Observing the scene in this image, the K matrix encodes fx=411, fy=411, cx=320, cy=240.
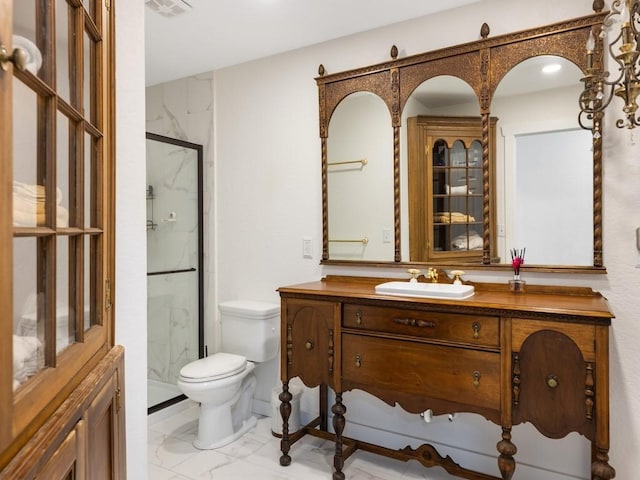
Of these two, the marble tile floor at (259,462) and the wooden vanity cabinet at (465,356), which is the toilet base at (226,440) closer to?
the marble tile floor at (259,462)

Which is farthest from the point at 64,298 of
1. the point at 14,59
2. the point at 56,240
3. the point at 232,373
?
the point at 232,373

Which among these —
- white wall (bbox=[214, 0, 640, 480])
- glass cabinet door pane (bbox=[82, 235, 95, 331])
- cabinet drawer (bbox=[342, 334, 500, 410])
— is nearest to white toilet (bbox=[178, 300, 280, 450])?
white wall (bbox=[214, 0, 640, 480])

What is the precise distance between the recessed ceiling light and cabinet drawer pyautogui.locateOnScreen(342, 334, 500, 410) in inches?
54.0

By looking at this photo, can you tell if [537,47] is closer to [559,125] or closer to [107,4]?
[559,125]

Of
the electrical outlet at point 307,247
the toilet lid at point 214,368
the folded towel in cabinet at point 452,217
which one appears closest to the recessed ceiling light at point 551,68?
the folded towel in cabinet at point 452,217

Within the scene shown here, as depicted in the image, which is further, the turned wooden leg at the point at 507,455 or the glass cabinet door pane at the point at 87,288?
the turned wooden leg at the point at 507,455

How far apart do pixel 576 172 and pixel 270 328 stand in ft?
6.35

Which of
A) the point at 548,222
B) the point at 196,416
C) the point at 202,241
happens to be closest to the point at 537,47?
the point at 548,222

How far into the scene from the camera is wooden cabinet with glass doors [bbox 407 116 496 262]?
2152 mm

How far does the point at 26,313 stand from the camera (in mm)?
651

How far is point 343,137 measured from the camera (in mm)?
2531

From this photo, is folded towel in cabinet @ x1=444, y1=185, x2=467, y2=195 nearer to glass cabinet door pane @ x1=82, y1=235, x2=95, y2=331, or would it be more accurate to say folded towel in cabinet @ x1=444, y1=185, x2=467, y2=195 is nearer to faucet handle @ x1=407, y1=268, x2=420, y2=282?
faucet handle @ x1=407, y1=268, x2=420, y2=282

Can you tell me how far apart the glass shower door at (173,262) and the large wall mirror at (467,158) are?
3.71 ft

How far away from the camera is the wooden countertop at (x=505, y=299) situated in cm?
156
